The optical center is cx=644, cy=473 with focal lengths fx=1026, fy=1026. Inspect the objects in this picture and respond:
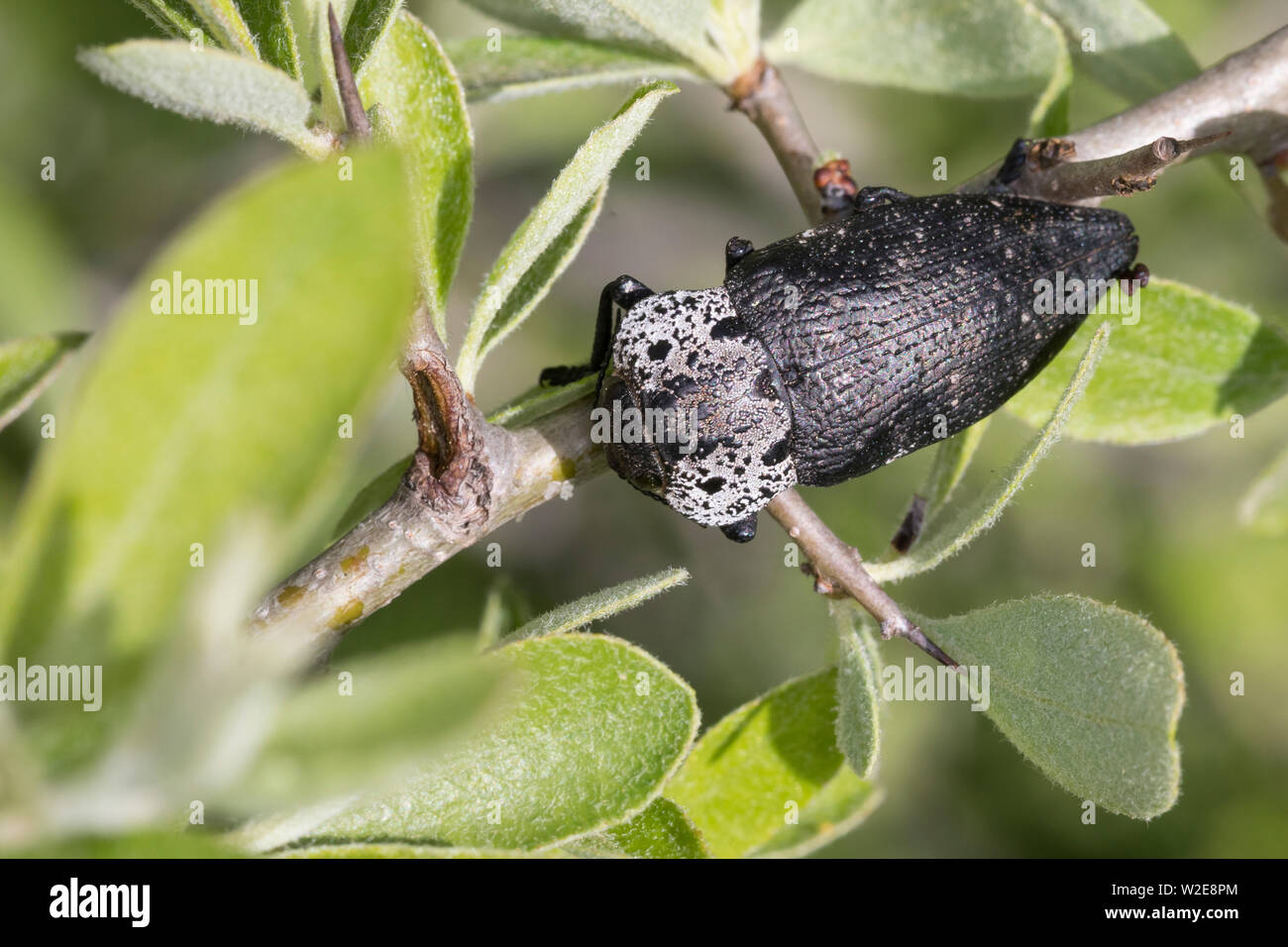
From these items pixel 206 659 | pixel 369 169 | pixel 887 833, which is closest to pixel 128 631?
pixel 206 659

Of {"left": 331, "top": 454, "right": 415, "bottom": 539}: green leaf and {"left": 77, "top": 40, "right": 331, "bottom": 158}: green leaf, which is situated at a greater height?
{"left": 77, "top": 40, "right": 331, "bottom": 158}: green leaf

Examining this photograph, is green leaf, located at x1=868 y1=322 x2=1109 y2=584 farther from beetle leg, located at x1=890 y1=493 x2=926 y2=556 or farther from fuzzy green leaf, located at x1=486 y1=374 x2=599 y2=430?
fuzzy green leaf, located at x1=486 y1=374 x2=599 y2=430

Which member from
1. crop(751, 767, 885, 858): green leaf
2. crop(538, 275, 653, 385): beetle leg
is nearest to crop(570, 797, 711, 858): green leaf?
crop(751, 767, 885, 858): green leaf

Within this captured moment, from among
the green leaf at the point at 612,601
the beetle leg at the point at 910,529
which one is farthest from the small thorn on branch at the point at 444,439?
the beetle leg at the point at 910,529

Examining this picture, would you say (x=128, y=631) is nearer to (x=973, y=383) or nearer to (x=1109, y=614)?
(x=1109, y=614)

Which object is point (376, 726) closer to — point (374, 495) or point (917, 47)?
point (374, 495)

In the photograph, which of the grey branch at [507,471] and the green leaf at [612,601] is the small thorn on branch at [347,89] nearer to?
the grey branch at [507,471]

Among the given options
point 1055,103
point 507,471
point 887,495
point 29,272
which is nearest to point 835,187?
point 1055,103
